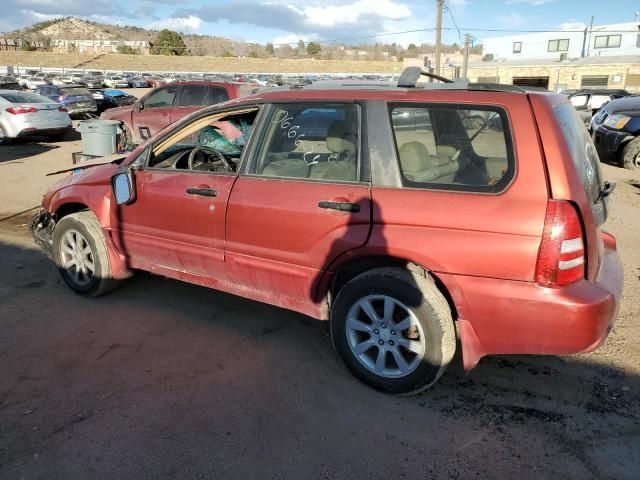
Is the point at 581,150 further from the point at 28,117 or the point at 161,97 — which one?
the point at 28,117

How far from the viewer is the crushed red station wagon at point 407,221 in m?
2.59

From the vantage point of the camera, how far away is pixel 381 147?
3.02 meters

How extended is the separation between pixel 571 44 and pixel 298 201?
67330mm

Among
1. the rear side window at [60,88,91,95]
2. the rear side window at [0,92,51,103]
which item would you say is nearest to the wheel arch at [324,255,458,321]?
the rear side window at [0,92,51,103]

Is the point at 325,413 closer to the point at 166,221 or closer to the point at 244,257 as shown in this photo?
the point at 244,257

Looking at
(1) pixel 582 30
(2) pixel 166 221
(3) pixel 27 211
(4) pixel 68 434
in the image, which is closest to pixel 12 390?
(4) pixel 68 434

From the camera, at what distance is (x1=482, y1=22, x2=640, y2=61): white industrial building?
182 feet

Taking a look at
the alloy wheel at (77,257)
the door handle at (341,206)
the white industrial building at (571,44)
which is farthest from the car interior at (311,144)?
the white industrial building at (571,44)

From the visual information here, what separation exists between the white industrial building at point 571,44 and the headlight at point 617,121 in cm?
4521

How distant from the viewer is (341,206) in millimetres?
3012

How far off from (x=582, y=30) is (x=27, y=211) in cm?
6472

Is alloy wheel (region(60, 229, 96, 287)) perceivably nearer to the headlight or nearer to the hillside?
the headlight

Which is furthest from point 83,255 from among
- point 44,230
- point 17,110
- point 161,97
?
point 17,110

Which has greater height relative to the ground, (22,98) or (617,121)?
(22,98)
